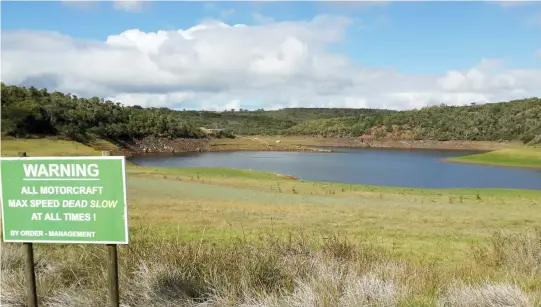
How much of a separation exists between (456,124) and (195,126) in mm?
62603

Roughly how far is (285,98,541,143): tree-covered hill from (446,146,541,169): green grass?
16777 mm

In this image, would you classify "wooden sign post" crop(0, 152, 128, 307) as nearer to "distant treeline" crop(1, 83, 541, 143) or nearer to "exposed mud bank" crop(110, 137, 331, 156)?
"distant treeline" crop(1, 83, 541, 143)

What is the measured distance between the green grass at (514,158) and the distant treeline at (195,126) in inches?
405

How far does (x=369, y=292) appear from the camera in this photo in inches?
218

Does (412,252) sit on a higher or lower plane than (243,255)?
lower

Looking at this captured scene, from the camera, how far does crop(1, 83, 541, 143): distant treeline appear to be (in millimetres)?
80062

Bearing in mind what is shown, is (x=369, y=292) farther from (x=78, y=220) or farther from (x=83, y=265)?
(x=83, y=265)

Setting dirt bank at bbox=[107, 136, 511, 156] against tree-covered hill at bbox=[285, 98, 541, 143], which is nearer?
dirt bank at bbox=[107, 136, 511, 156]

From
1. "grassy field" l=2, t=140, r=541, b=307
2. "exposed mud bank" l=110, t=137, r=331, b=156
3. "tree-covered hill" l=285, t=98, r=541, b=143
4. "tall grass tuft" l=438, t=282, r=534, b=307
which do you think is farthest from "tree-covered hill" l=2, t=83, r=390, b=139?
"tall grass tuft" l=438, t=282, r=534, b=307

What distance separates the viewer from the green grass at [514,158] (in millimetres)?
70312

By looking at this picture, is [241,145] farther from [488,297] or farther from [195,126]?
[488,297]

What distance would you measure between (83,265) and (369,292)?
3.50 m

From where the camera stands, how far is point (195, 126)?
12638cm

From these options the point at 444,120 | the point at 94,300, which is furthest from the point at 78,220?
the point at 444,120
